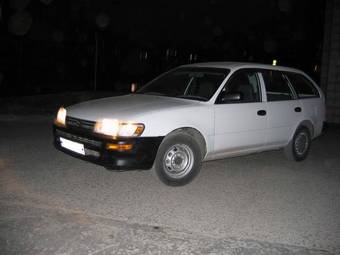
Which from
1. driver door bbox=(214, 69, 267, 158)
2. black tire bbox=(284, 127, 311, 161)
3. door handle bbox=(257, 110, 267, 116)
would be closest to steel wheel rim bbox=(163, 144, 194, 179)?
driver door bbox=(214, 69, 267, 158)

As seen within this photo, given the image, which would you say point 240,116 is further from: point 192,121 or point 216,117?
point 192,121

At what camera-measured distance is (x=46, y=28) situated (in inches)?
697

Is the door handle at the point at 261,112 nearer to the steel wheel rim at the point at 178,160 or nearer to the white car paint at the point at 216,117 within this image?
the white car paint at the point at 216,117

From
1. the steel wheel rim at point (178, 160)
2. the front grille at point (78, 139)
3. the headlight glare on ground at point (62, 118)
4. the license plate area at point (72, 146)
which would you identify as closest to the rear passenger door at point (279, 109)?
the steel wheel rim at point (178, 160)

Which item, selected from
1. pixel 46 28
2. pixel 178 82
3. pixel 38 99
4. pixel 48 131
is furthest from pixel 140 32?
pixel 178 82

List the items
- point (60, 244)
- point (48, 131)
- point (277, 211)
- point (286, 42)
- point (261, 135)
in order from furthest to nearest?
1. point (286, 42)
2. point (48, 131)
3. point (261, 135)
4. point (277, 211)
5. point (60, 244)

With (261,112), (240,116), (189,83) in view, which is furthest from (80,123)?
Result: (261,112)

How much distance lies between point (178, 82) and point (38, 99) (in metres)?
8.63

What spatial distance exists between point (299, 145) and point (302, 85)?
132 centimetres

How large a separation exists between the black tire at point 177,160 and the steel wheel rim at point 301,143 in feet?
7.65

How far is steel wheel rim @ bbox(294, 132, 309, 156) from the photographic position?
7124 mm

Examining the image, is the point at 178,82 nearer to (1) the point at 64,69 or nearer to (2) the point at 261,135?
(2) the point at 261,135

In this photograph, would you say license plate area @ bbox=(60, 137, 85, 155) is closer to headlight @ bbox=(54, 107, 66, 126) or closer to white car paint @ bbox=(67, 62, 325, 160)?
headlight @ bbox=(54, 107, 66, 126)

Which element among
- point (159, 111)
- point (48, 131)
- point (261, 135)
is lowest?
point (48, 131)
